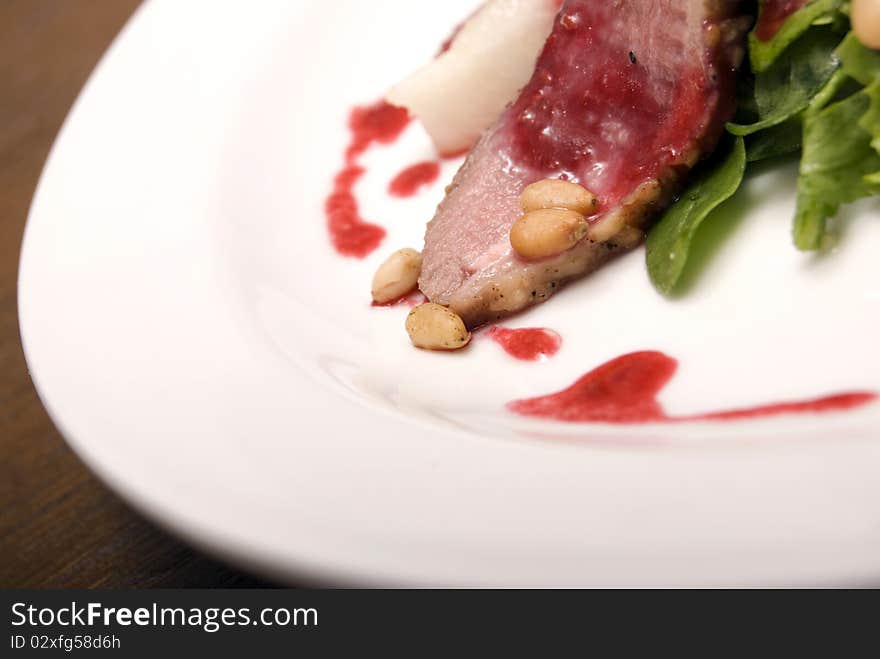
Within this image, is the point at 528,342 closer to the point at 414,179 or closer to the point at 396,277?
the point at 396,277

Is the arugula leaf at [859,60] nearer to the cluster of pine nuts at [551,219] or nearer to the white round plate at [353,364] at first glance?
the white round plate at [353,364]

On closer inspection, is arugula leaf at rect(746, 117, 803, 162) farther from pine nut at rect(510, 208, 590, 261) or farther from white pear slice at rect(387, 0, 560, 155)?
white pear slice at rect(387, 0, 560, 155)

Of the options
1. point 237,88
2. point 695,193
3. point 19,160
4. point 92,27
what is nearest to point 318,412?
point 695,193

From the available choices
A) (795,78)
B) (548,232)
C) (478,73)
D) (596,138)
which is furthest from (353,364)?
(795,78)

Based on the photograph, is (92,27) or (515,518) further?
(92,27)

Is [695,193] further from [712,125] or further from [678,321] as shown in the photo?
[678,321]

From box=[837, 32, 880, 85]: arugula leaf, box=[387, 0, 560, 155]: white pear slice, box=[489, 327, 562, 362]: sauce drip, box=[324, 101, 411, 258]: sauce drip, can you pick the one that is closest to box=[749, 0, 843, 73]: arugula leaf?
box=[837, 32, 880, 85]: arugula leaf

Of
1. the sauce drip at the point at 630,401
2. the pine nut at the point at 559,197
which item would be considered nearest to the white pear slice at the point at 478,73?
the pine nut at the point at 559,197
